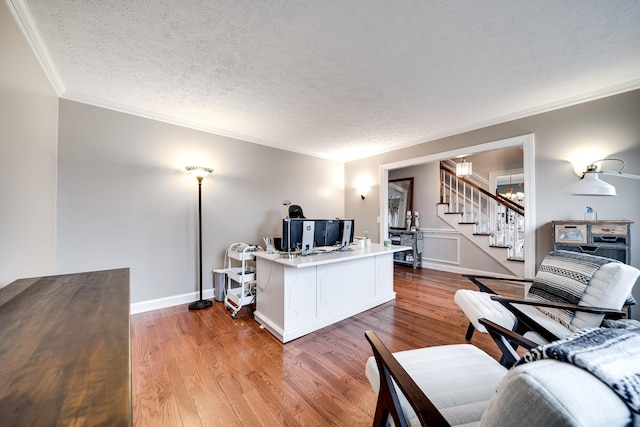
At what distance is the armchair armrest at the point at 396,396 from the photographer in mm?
733

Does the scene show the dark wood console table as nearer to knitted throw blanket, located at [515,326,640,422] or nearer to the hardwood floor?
the hardwood floor

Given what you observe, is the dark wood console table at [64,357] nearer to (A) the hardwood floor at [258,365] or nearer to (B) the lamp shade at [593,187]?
(A) the hardwood floor at [258,365]

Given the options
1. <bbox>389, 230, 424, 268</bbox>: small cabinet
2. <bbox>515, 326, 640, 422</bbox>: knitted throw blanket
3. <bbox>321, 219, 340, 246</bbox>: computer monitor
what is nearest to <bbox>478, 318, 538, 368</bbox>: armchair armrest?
<bbox>515, 326, 640, 422</bbox>: knitted throw blanket

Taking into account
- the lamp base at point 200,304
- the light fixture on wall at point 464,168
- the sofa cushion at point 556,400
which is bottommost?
the lamp base at point 200,304

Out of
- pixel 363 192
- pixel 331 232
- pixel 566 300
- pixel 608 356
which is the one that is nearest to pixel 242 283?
pixel 331 232

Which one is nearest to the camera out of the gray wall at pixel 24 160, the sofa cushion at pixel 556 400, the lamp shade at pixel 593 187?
the sofa cushion at pixel 556 400

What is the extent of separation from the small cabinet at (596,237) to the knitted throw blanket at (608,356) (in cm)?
254

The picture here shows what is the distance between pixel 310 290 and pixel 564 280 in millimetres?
2116

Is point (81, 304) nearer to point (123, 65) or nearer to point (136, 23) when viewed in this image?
point (136, 23)

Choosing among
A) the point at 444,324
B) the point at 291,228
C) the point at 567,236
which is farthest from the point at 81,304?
the point at 567,236

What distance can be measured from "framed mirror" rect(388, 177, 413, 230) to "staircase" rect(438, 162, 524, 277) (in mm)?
738

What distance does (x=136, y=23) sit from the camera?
1587 millimetres

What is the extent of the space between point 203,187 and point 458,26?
325 cm

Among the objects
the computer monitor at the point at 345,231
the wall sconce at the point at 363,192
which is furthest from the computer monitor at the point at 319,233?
the wall sconce at the point at 363,192
